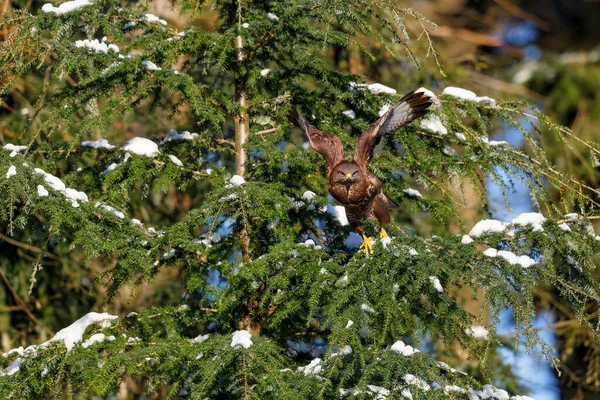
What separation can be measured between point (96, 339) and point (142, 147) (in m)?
1.01

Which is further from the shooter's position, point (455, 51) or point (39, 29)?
point (455, 51)

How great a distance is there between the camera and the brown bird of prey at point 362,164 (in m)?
A: 3.59

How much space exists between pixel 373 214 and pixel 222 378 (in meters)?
1.24

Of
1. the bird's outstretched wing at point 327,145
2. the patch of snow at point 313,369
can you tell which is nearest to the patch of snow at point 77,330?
the patch of snow at point 313,369

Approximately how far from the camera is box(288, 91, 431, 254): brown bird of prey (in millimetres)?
3592

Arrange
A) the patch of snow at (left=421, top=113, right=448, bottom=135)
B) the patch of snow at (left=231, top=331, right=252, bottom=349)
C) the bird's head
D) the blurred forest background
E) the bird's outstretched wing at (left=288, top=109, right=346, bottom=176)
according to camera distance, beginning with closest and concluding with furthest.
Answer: the patch of snow at (left=231, top=331, right=252, bottom=349) → the bird's head → the bird's outstretched wing at (left=288, top=109, right=346, bottom=176) → the patch of snow at (left=421, top=113, right=448, bottom=135) → the blurred forest background

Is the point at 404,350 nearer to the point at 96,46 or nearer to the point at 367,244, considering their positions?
the point at 367,244

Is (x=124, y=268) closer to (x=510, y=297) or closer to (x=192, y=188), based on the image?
(x=510, y=297)

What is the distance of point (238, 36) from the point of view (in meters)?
3.90

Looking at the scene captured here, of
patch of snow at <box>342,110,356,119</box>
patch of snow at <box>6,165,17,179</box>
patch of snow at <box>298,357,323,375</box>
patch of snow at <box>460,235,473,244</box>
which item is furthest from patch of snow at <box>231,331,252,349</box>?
patch of snow at <box>342,110,356,119</box>

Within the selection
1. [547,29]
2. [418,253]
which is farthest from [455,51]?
[418,253]

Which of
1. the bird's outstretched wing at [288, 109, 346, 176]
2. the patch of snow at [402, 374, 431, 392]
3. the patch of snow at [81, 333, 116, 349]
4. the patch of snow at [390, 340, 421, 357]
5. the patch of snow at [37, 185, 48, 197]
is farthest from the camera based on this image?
the bird's outstretched wing at [288, 109, 346, 176]

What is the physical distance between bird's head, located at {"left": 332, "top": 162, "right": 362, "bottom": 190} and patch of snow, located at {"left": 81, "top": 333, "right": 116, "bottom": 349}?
1.31 metres

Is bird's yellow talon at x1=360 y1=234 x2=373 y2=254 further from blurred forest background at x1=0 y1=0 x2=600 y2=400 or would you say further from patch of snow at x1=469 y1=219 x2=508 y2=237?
blurred forest background at x1=0 y1=0 x2=600 y2=400
